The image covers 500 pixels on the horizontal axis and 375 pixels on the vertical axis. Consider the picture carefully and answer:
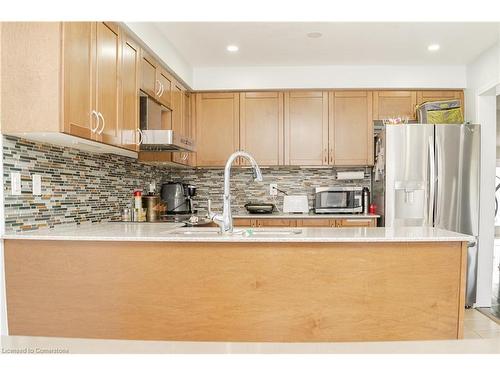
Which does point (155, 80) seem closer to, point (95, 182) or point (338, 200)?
point (95, 182)

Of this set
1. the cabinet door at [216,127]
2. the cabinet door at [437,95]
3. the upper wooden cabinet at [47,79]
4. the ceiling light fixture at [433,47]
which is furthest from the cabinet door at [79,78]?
the cabinet door at [437,95]

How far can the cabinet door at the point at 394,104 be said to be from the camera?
3.98 meters

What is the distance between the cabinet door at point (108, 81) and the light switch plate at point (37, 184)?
0.40 meters

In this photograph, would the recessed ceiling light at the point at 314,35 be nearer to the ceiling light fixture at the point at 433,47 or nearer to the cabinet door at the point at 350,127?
the cabinet door at the point at 350,127

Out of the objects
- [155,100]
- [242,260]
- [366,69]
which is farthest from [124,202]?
[366,69]

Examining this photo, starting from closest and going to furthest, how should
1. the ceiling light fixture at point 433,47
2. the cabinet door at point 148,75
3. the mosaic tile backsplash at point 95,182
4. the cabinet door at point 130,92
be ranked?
the mosaic tile backsplash at point 95,182
the cabinet door at point 130,92
the cabinet door at point 148,75
the ceiling light fixture at point 433,47

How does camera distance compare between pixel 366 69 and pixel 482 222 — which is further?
pixel 366 69

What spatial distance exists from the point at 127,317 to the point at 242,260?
0.64 metres

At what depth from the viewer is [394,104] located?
4.00 m

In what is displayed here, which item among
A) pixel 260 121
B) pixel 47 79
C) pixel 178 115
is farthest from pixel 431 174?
pixel 47 79

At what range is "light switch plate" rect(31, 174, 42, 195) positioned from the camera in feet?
6.78

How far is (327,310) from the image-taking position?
1869mm

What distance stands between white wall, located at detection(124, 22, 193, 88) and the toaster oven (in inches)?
72.4
